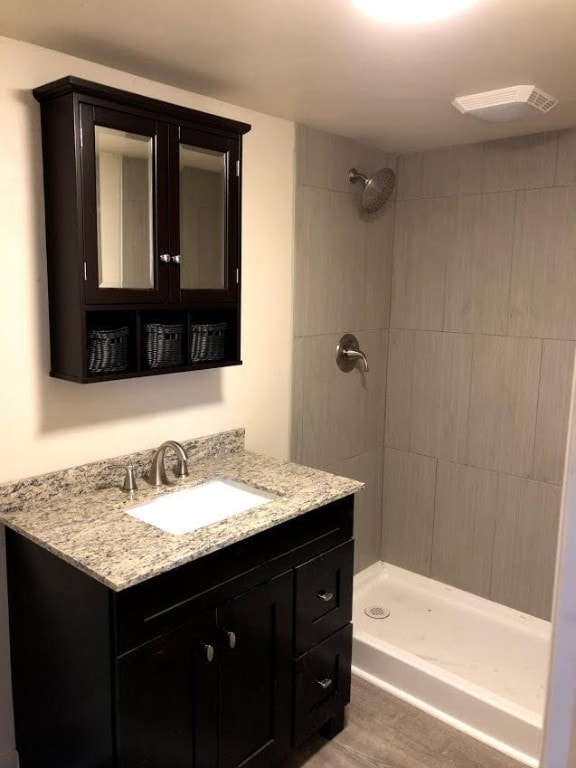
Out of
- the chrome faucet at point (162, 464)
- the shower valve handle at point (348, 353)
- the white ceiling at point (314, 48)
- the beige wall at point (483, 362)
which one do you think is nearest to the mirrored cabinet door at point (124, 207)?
the white ceiling at point (314, 48)

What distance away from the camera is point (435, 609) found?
9.76 ft

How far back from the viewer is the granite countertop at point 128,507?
4.98ft

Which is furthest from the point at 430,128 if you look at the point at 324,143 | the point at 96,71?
the point at 96,71

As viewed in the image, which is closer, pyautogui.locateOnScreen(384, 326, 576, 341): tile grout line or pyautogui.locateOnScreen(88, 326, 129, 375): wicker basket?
pyautogui.locateOnScreen(88, 326, 129, 375): wicker basket

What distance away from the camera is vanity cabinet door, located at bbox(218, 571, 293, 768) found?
1.73 meters

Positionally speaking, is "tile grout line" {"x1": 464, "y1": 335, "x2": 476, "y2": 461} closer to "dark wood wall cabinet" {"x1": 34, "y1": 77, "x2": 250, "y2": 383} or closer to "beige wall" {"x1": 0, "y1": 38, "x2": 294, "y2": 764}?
"beige wall" {"x1": 0, "y1": 38, "x2": 294, "y2": 764}

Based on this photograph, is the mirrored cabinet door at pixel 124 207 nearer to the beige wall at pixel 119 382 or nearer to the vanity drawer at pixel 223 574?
the beige wall at pixel 119 382

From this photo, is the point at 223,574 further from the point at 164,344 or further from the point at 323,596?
the point at 164,344

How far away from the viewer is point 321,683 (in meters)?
2.06

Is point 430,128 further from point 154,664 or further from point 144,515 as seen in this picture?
point 154,664

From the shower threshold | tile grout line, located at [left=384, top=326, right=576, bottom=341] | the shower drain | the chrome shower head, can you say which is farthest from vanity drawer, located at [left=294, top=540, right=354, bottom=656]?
the chrome shower head

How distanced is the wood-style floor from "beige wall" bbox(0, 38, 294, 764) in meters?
1.01

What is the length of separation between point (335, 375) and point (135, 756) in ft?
5.72

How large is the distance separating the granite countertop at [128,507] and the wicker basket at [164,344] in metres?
0.35
